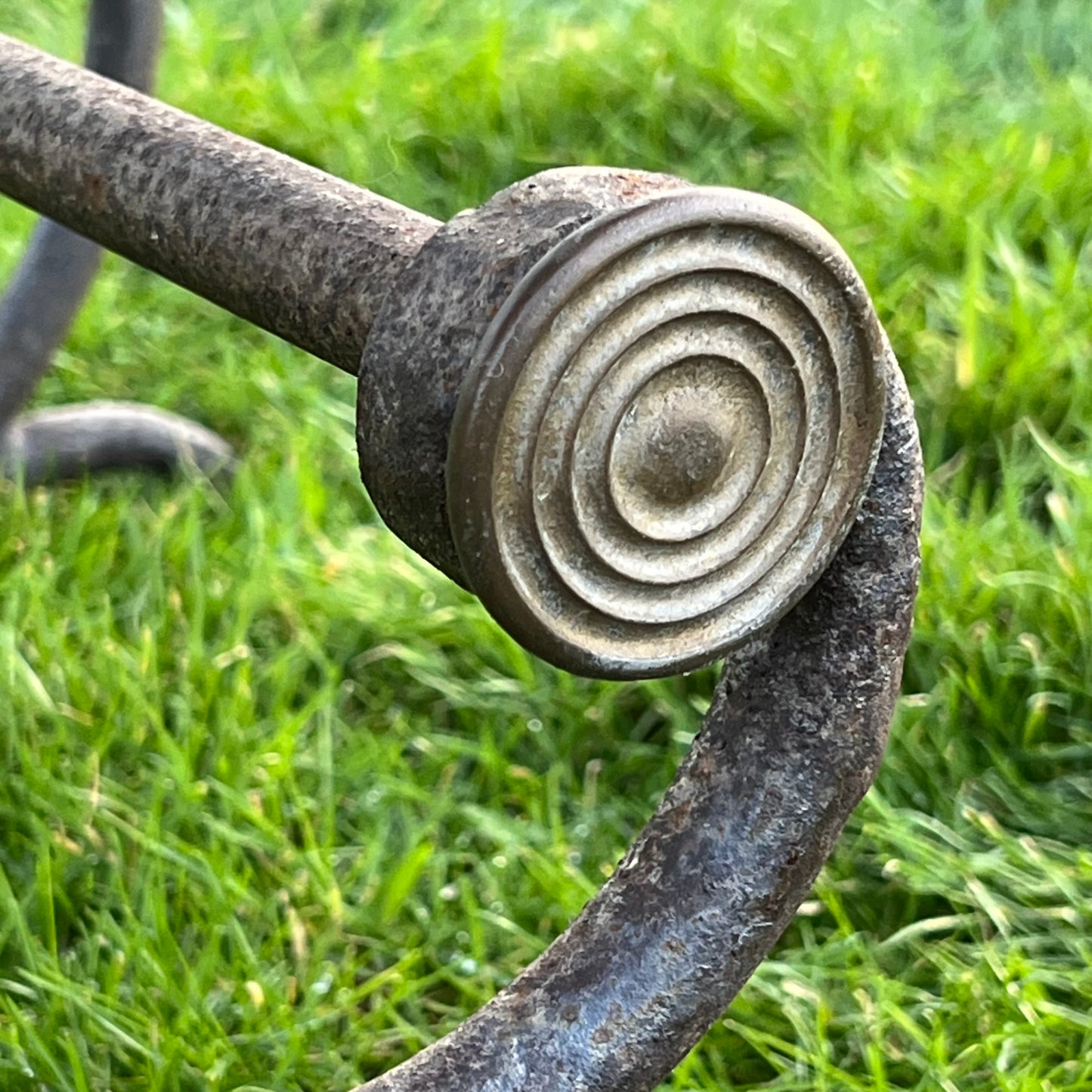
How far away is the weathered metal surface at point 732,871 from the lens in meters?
0.75

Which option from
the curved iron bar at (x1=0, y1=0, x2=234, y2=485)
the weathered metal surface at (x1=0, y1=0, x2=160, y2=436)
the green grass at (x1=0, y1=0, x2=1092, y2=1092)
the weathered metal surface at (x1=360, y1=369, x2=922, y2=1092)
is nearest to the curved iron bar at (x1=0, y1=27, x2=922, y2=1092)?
the weathered metal surface at (x1=360, y1=369, x2=922, y2=1092)

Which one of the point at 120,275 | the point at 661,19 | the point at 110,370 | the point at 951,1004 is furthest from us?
the point at 661,19

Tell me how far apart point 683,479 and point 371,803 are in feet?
2.70

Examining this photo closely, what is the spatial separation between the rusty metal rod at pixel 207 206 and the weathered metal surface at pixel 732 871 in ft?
0.83

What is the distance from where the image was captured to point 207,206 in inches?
28.6

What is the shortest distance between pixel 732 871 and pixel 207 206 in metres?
0.39

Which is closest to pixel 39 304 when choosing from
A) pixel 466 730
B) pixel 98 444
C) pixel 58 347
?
pixel 58 347

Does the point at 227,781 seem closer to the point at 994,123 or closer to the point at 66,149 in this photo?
the point at 66,149

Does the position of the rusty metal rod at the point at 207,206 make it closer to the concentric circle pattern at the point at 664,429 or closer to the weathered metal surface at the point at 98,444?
the concentric circle pattern at the point at 664,429

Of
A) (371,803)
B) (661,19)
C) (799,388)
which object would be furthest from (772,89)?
(799,388)

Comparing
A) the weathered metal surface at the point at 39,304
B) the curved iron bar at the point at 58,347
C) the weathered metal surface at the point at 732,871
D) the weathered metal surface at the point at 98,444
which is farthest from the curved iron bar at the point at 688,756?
the weathered metal surface at the point at 98,444

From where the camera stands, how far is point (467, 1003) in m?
1.19

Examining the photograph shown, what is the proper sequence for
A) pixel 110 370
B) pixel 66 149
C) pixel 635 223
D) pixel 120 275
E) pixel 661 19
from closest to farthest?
pixel 635 223, pixel 66 149, pixel 110 370, pixel 120 275, pixel 661 19

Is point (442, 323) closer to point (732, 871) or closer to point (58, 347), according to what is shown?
point (732, 871)
